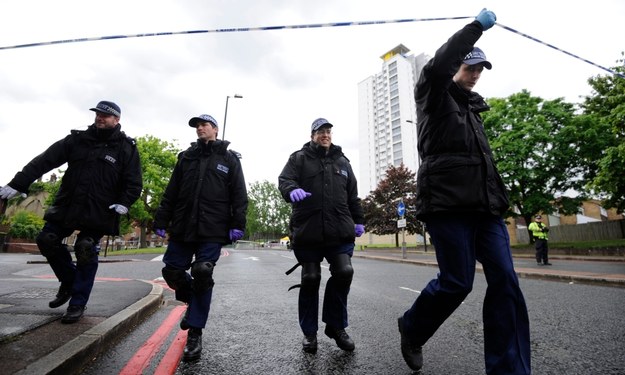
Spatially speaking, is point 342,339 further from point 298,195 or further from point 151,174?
point 151,174

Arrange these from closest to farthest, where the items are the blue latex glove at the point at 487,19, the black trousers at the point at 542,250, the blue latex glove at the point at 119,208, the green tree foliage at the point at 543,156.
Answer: the blue latex glove at the point at 487,19
the blue latex glove at the point at 119,208
the black trousers at the point at 542,250
the green tree foliage at the point at 543,156

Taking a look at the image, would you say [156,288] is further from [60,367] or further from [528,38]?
[528,38]

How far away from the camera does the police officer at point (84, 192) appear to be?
351cm

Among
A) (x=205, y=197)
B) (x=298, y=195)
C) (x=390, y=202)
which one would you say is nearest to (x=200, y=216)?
(x=205, y=197)

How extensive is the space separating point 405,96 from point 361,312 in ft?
329

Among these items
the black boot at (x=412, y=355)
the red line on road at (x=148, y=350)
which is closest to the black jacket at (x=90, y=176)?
the red line on road at (x=148, y=350)

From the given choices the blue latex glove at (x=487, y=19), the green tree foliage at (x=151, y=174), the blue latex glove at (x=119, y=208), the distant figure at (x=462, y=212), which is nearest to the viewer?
the distant figure at (x=462, y=212)

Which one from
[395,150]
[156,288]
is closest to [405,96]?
[395,150]

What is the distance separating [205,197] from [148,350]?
1.37 metres

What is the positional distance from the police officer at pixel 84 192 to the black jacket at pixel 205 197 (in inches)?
24.9

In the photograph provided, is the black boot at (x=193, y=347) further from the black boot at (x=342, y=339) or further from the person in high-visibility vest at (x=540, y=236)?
the person in high-visibility vest at (x=540, y=236)

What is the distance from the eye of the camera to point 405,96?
98375 mm

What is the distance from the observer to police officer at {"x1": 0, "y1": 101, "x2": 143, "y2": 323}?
138 inches

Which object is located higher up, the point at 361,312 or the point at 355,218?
the point at 355,218
